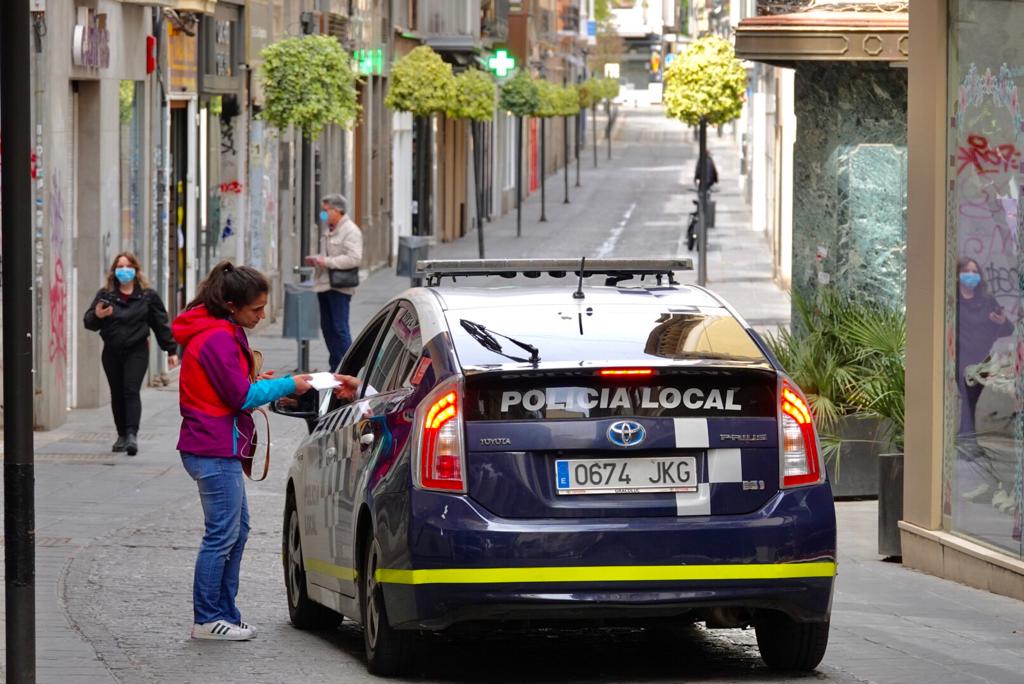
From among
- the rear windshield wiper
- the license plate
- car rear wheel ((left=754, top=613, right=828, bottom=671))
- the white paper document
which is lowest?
car rear wheel ((left=754, top=613, right=828, bottom=671))

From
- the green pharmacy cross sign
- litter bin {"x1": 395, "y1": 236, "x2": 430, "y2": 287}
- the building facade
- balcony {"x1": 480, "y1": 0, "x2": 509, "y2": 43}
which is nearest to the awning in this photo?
the building facade

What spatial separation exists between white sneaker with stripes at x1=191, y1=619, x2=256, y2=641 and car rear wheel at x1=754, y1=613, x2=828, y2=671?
229 cm

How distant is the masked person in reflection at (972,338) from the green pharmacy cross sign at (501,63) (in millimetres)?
35810

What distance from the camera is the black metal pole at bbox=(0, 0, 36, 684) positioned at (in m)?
6.28

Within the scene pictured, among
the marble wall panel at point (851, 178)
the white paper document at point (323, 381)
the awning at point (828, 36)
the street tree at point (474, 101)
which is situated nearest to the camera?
the white paper document at point (323, 381)

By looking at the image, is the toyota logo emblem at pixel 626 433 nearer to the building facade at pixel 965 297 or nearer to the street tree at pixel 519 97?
the building facade at pixel 965 297

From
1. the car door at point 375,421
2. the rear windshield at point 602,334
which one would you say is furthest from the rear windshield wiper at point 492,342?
the car door at point 375,421

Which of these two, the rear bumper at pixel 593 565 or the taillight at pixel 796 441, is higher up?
the taillight at pixel 796 441

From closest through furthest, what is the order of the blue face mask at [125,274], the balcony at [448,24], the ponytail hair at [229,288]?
1. the ponytail hair at [229,288]
2. the blue face mask at [125,274]
3. the balcony at [448,24]

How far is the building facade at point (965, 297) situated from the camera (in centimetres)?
1045

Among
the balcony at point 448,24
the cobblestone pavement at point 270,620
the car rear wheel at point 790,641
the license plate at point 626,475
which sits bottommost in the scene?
the cobblestone pavement at point 270,620

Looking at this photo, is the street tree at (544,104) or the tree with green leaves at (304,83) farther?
the street tree at (544,104)

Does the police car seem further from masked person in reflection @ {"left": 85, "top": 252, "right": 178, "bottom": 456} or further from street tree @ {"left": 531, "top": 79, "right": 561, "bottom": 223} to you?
street tree @ {"left": 531, "top": 79, "right": 561, "bottom": 223}

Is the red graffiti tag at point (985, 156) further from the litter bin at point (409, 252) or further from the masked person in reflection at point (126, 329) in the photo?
the litter bin at point (409, 252)
